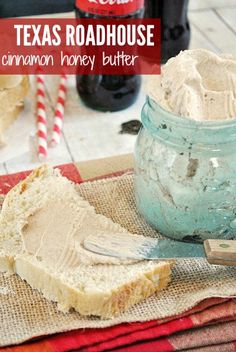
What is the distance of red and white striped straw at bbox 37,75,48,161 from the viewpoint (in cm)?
168

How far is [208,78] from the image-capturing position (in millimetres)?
1245

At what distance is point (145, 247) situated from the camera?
1.23 m

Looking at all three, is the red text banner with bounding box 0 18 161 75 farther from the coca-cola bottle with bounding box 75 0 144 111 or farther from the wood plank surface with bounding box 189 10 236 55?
the wood plank surface with bounding box 189 10 236 55

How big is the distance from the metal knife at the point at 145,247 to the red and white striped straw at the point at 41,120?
0.48m

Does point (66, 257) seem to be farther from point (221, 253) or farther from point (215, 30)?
point (215, 30)

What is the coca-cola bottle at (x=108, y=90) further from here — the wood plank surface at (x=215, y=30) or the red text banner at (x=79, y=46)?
the wood plank surface at (x=215, y=30)

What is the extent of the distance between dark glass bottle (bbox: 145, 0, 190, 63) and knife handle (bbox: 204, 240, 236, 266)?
0.97 m

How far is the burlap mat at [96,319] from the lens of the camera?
3.68ft

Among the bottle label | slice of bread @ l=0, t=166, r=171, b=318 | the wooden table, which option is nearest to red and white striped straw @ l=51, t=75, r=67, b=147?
the wooden table

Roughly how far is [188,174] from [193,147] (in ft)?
0.14

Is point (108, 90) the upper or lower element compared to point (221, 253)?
lower

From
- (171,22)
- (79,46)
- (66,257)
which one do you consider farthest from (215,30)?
(66,257)

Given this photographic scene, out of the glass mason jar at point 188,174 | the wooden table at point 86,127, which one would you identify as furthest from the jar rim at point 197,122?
the wooden table at point 86,127

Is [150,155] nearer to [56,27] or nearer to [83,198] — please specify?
[83,198]
